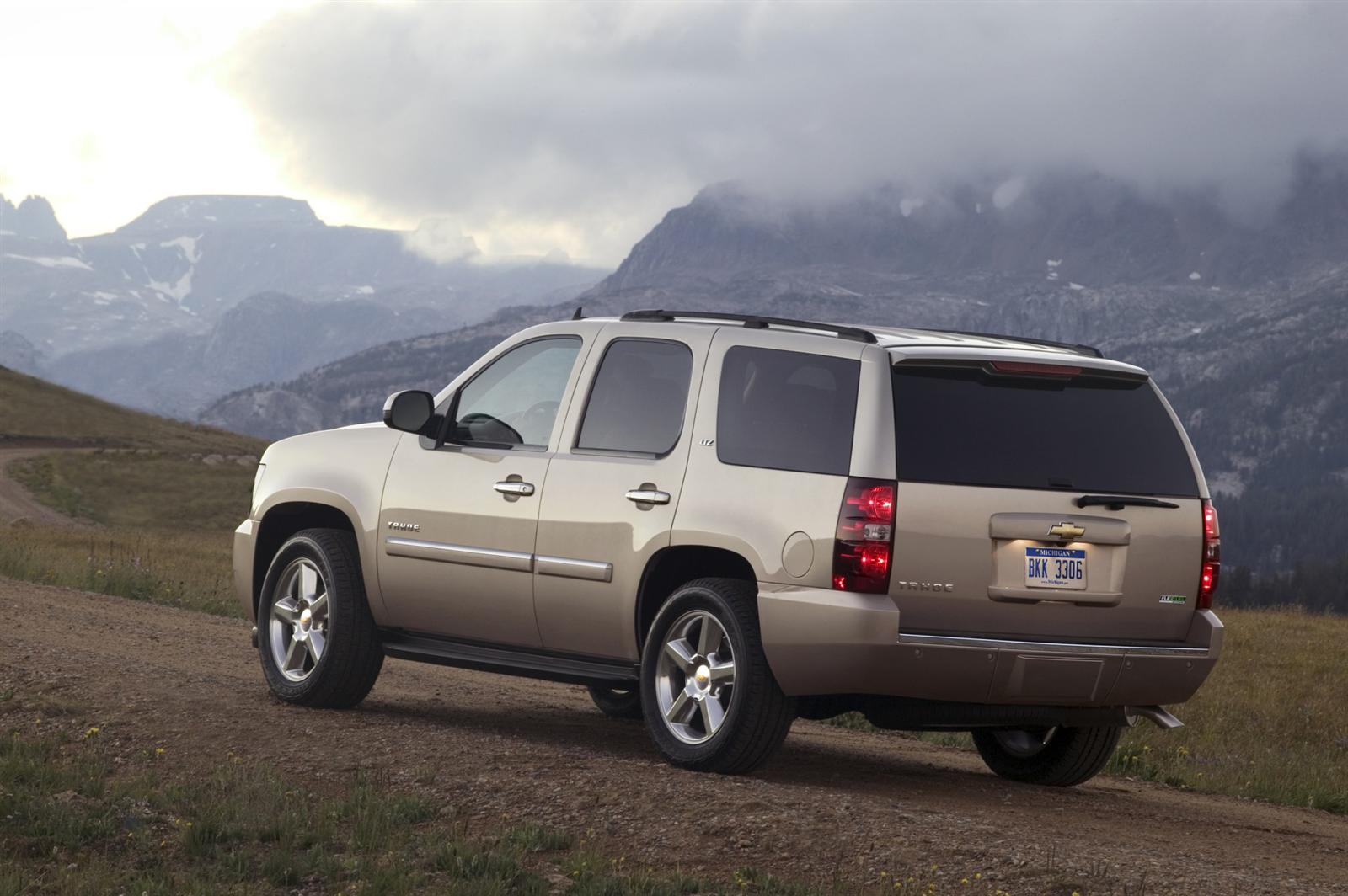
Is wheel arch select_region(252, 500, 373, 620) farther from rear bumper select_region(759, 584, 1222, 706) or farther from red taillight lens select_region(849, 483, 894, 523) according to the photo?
red taillight lens select_region(849, 483, 894, 523)

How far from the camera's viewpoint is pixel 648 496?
7.32m

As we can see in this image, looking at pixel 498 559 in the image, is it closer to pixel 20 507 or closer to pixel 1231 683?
pixel 1231 683

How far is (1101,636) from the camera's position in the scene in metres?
6.92

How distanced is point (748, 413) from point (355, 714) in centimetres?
303

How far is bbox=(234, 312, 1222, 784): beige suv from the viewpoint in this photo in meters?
6.65

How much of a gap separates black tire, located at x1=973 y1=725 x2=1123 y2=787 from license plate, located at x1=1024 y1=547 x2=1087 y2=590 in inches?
57.2

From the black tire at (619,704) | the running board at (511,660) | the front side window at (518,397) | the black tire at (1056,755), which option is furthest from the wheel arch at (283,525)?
the black tire at (1056,755)

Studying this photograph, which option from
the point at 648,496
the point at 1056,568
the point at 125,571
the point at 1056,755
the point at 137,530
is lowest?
the point at 137,530

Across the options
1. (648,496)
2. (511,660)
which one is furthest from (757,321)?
(511,660)

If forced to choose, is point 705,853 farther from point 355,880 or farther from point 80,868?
point 80,868

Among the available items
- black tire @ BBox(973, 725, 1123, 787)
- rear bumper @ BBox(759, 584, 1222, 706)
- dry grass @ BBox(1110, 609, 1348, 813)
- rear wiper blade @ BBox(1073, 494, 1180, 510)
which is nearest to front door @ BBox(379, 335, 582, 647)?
rear bumper @ BBox(759, 584, 1222, 706)

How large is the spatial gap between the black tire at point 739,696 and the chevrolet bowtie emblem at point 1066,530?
131 cm

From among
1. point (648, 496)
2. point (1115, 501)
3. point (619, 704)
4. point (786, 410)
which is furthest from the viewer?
point (619, 704)

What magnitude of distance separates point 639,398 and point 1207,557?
2.75 m
